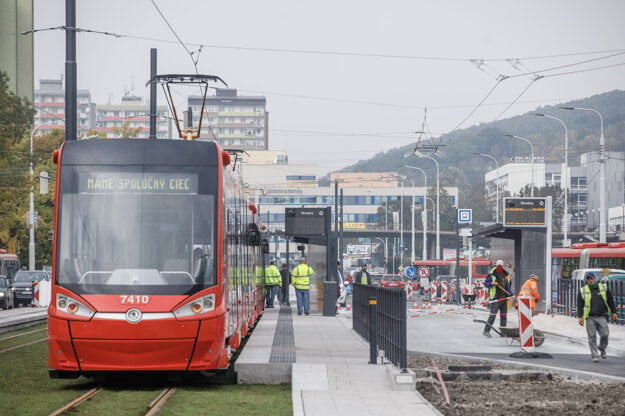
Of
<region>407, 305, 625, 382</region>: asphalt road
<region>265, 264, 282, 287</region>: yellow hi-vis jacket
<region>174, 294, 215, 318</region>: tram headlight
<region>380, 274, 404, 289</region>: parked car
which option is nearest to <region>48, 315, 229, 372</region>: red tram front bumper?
<region>174, 294, 215, 318</region>: tram headlight

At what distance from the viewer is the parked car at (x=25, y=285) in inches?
2042

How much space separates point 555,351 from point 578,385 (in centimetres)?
850

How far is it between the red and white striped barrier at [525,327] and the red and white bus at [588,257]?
23.8 m

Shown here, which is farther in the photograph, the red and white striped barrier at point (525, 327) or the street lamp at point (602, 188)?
the street lamp at point (602, 188)

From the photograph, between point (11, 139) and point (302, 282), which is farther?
point (11, 139)

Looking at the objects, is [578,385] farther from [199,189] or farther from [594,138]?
[594,138]

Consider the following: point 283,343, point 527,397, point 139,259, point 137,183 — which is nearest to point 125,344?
point 139,259

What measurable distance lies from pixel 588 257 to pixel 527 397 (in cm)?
3451

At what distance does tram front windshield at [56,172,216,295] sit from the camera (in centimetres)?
1471

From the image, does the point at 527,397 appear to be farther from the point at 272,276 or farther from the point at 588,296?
the point at 272,276

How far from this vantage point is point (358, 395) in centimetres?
1398

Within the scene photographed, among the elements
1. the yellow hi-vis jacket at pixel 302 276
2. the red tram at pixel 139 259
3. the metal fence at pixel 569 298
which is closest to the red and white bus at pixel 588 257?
the metal fence at pixel 569 298

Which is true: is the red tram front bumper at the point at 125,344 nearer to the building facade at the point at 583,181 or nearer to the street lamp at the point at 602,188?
the street lamp at the point at 602,188

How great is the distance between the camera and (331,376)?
15.7 metres
